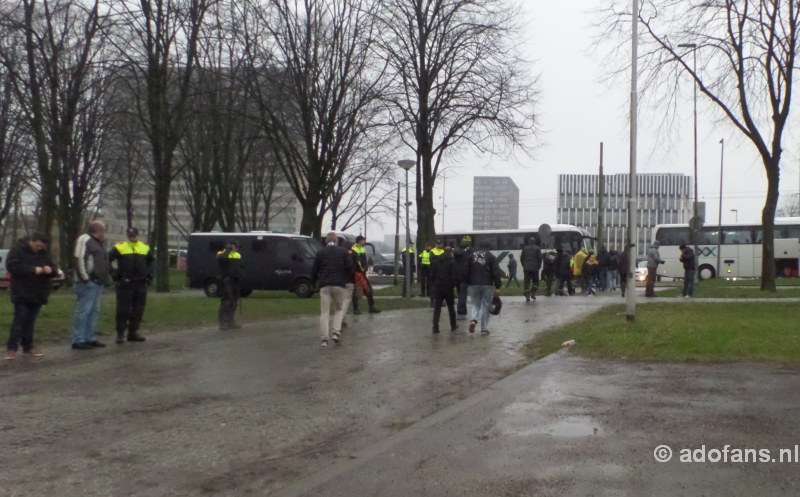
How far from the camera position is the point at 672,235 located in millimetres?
54844

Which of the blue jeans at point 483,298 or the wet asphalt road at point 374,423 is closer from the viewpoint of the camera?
the wet asphalt road at point 374,423

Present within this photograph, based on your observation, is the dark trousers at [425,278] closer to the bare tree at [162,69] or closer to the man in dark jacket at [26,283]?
the bare tree at [162,69]

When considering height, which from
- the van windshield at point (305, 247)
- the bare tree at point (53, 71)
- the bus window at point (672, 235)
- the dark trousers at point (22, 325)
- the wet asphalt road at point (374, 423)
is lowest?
the wet asphalt road at point (374, 423)

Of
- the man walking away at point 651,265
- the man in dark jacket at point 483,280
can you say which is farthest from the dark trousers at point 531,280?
the man in dark jacket at point 483,280

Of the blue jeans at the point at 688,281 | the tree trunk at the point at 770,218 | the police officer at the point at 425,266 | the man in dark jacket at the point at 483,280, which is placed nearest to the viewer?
the man in dark jacket at the point at 483,280

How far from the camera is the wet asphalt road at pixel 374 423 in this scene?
6129 mm

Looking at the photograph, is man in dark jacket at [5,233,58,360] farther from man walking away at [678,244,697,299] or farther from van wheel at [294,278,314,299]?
man walking away at [678,244,697,299]

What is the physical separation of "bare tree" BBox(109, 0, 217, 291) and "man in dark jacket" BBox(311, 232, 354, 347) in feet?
53.5

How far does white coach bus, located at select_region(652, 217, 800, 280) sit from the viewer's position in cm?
5156

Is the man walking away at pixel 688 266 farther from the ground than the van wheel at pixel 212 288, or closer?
farther from the ground

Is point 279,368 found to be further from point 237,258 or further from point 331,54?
point 331,54

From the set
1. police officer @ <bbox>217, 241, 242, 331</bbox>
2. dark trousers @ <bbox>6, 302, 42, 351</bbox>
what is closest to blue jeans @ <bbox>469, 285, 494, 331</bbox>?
police officer @ <bbox>217, 241, 242, 331</bbox>

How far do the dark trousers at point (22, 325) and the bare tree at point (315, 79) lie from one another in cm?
2044

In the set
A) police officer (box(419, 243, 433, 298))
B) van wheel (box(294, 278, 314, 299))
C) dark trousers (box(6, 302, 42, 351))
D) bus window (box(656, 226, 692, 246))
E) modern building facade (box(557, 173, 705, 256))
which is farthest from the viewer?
modern building facade (box(557, 173, 705, 256))
